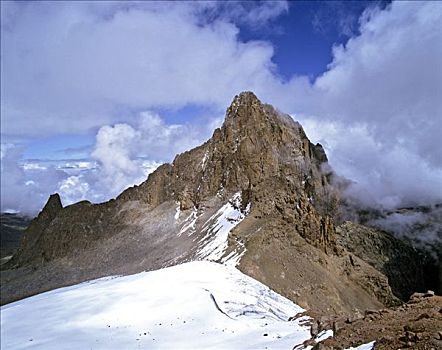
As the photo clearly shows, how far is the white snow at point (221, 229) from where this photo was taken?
49.3 metres

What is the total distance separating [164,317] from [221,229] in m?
30.4

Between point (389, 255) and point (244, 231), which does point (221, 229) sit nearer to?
point (244, 231)

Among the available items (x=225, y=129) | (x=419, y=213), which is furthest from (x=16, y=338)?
(x=419, y=213)

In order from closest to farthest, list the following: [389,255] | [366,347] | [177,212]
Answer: [366,347], [177,212], [389,255]

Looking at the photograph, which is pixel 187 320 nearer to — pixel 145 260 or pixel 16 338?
pixel 16 338

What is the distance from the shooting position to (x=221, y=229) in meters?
57.1

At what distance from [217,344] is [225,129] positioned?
184 ft

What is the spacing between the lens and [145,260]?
59.6 metres

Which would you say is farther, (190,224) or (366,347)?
(190,224)

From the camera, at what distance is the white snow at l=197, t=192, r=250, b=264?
162 feet

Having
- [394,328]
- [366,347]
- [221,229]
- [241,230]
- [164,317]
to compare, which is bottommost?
[366,347]

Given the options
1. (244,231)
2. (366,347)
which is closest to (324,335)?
(366,347)

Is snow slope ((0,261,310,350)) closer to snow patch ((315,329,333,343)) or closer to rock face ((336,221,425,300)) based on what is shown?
snow patch ((315,329,333,343))

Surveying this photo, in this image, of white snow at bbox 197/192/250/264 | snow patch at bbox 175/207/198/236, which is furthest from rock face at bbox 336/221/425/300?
white snow at bbox 197/192/250/264
